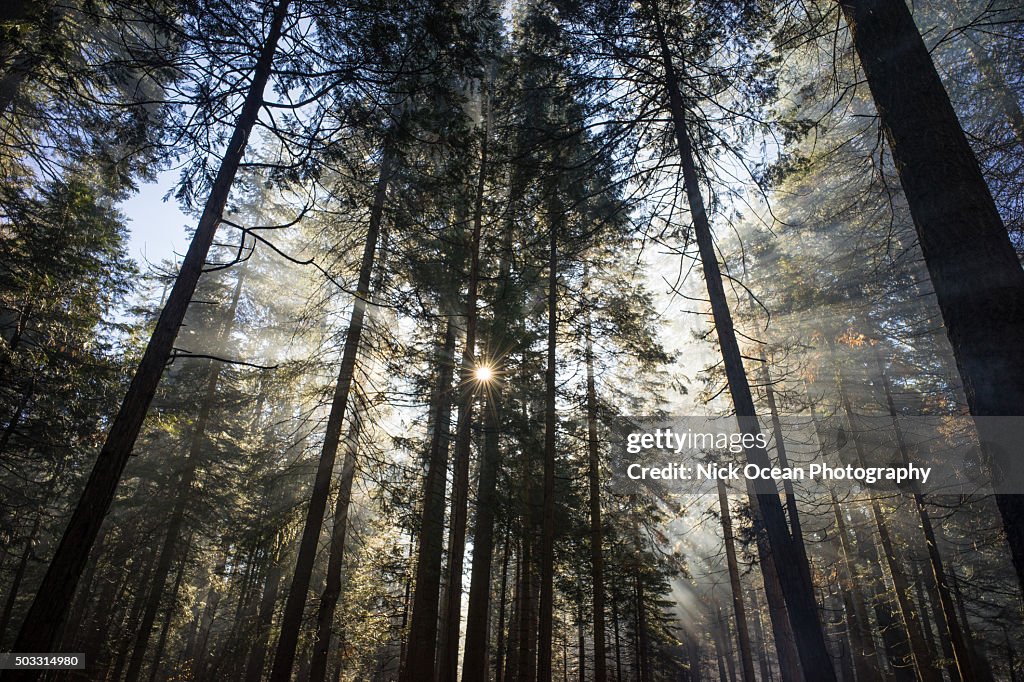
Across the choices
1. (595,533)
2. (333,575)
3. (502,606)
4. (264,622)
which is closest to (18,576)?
(264,622)

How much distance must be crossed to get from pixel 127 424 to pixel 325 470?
440 cm

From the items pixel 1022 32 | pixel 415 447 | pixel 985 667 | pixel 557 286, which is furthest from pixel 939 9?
pixel 985 667

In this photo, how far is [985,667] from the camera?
1759 centimetres

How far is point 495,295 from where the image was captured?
11625mm

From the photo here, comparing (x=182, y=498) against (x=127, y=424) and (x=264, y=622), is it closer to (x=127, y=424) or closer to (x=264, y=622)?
(x=264, y=622)

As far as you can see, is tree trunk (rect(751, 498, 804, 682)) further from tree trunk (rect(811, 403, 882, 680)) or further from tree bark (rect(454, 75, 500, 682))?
tree bark (rect(454, 75, 500, 682))

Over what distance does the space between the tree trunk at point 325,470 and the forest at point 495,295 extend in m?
0.06

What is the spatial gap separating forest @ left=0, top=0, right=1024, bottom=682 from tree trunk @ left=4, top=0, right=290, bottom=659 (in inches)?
1.2

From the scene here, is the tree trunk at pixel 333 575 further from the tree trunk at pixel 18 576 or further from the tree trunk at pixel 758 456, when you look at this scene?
the tree trunk at pixel 18 576

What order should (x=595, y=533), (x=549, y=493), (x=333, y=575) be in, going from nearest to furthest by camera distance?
(x=333, y=575) < (x=549, y=493) < (x=595, y=533)

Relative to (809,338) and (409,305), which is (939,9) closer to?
(809,338)

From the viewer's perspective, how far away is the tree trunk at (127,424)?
144 inches

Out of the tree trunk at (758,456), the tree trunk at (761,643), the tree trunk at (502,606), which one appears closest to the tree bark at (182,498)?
the tree trunk at (502,606)

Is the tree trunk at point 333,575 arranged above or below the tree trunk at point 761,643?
above
